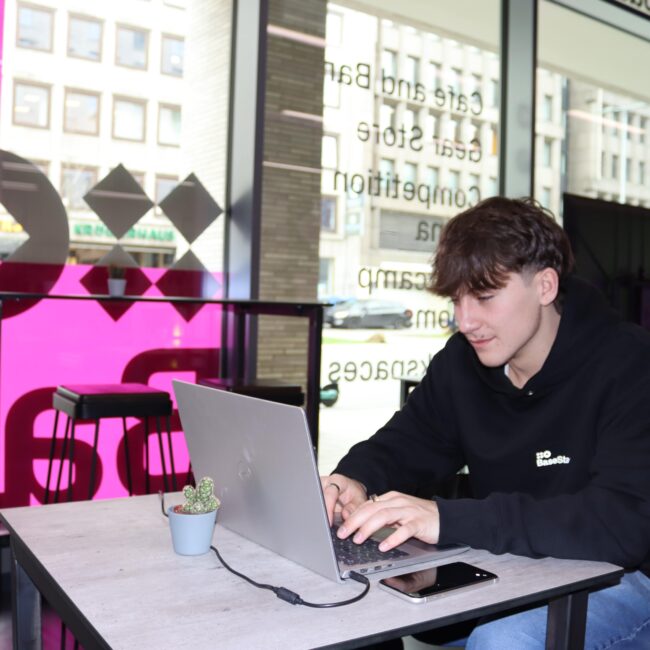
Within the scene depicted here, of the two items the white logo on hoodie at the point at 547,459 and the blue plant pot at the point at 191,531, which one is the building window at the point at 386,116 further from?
the blue plant pot at the point at 191,531

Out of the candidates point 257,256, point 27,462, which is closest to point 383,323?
point 257,256

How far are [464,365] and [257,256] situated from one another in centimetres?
265

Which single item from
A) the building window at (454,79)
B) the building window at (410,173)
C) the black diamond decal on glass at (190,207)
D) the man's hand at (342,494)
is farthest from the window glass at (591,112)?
the man's hand at (342,494)

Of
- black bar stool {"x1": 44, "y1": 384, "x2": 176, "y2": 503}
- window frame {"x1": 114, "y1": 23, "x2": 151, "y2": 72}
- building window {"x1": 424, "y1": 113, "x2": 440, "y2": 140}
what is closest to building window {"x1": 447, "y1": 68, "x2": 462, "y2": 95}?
building window {"x1": 424, "y1": 113, "x2": 440, "y2": 140}

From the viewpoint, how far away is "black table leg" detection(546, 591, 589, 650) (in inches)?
45.4

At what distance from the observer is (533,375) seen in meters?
1.57

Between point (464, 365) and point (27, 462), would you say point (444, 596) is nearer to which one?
point (464, 365)

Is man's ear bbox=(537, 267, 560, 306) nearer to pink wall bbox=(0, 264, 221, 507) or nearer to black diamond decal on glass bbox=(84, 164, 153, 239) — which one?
pink wall bbox=(0, 264, 221, 507)

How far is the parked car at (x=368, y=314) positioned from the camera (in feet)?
15.7

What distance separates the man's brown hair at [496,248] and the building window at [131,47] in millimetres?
2979

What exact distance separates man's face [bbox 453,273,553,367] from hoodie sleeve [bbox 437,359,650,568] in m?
0.30

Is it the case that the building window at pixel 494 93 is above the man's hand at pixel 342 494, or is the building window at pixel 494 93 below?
above

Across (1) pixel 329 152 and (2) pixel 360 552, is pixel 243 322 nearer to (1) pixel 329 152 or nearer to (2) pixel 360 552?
(1) pixel 329 152

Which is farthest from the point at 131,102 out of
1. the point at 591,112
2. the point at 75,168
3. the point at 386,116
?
the point at 591,112
